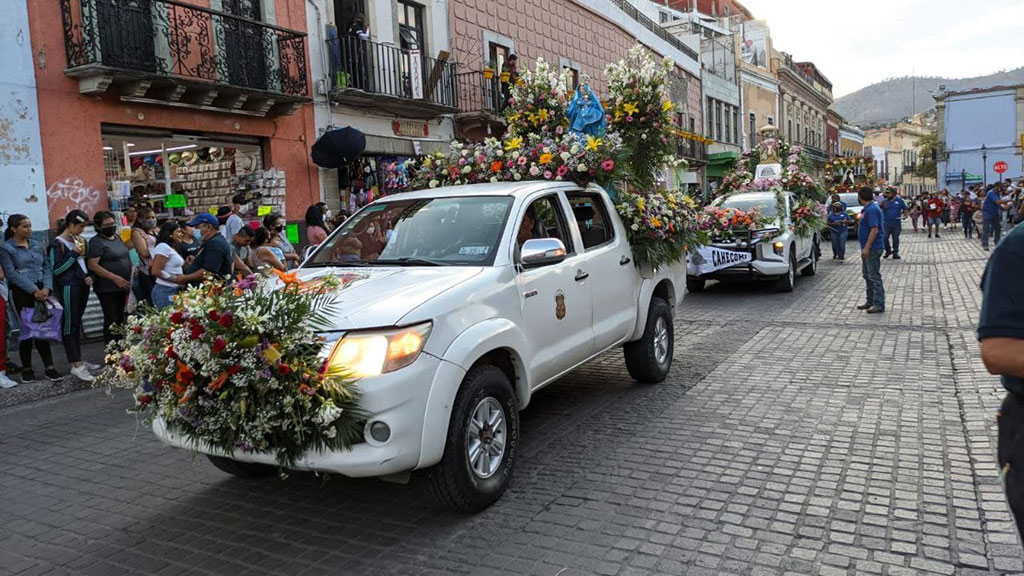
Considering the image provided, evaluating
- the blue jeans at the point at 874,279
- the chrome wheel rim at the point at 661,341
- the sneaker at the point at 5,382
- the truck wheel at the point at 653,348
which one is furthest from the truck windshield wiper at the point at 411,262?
the blue jeans at the point at 874,279

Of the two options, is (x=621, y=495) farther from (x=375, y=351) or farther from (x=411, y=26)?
(x=411, y=26)

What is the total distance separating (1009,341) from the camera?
2135mm

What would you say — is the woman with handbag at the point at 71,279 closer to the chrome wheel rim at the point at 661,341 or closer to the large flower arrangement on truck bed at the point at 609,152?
the large flower arrangement on truck bed at the point at 609,152

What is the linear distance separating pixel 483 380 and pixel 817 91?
A: 63.0 meters

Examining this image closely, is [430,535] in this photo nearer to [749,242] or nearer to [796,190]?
[749,242]

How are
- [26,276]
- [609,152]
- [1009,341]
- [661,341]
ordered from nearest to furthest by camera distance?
[1009,341] → [609,152] → [661,341] → [26,276]

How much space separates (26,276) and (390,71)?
989cm

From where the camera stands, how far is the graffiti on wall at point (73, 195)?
430 inches

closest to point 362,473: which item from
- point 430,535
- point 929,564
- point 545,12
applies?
point 430,535

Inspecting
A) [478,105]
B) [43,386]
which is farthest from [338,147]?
[43,386]

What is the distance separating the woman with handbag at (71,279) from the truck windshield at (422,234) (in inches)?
170

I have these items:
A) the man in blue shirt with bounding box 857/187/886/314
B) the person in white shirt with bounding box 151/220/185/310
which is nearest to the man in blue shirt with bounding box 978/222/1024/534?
the person in white shirt with bounding box 151/220/185/310

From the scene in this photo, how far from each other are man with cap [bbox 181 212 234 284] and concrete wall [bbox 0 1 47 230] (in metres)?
4.13

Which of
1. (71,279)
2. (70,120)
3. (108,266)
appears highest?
(70,120)
